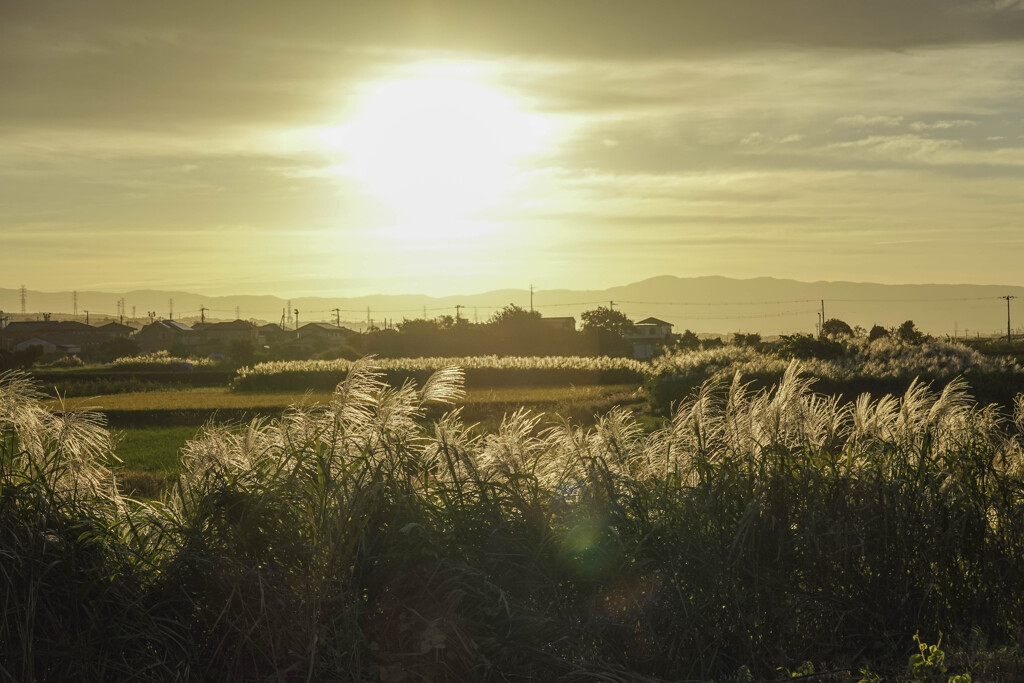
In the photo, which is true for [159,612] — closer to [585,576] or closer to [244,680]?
[244,680]

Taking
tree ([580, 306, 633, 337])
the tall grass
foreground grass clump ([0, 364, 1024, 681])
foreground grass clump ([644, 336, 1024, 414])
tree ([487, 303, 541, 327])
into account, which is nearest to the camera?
foreground grass clump ([0, 364, 1024, 681])

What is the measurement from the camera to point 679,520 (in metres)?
6.46

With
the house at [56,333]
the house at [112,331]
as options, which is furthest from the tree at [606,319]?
the house at [112,331]

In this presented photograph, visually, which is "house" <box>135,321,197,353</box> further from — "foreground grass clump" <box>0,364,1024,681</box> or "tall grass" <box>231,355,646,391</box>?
"foreground grass clump" <box>0,364,1024,681</box>

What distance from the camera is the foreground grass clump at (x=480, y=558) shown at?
558 centimetres

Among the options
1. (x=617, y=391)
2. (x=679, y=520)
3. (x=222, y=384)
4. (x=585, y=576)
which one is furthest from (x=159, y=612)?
(x=222, y=384)

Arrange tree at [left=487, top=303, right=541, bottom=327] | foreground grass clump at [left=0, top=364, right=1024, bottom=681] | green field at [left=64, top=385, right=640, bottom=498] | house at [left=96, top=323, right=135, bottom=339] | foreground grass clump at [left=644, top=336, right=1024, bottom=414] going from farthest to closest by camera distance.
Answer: house at [left=96, top=323, right=135, bottom=339] → tree at [left=487, top=303, right=541, bottom=327] → foreground grass clump at [left=644, top=336, right=1024, bottom=414] → green field at [left=64, top=385, right=640, bottom=498] → foreground grass clump at [left=0, top=364, right=1024, bottom=681]

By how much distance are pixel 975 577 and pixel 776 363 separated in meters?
21.0

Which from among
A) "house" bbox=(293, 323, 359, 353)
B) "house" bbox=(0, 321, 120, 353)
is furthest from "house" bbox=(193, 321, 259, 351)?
"house" bbox=(0, 321, 120, 353)

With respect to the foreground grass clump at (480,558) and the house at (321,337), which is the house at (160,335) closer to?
the house at (321,337)

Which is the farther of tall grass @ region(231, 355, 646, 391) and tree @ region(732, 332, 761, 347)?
tree @ region(732, 332, 761, 347)

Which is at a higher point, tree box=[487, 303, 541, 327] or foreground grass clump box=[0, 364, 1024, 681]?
tree box=[487, 303, 541, 327]

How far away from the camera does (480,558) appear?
614cm

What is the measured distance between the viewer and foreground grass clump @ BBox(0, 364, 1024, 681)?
5582mm
